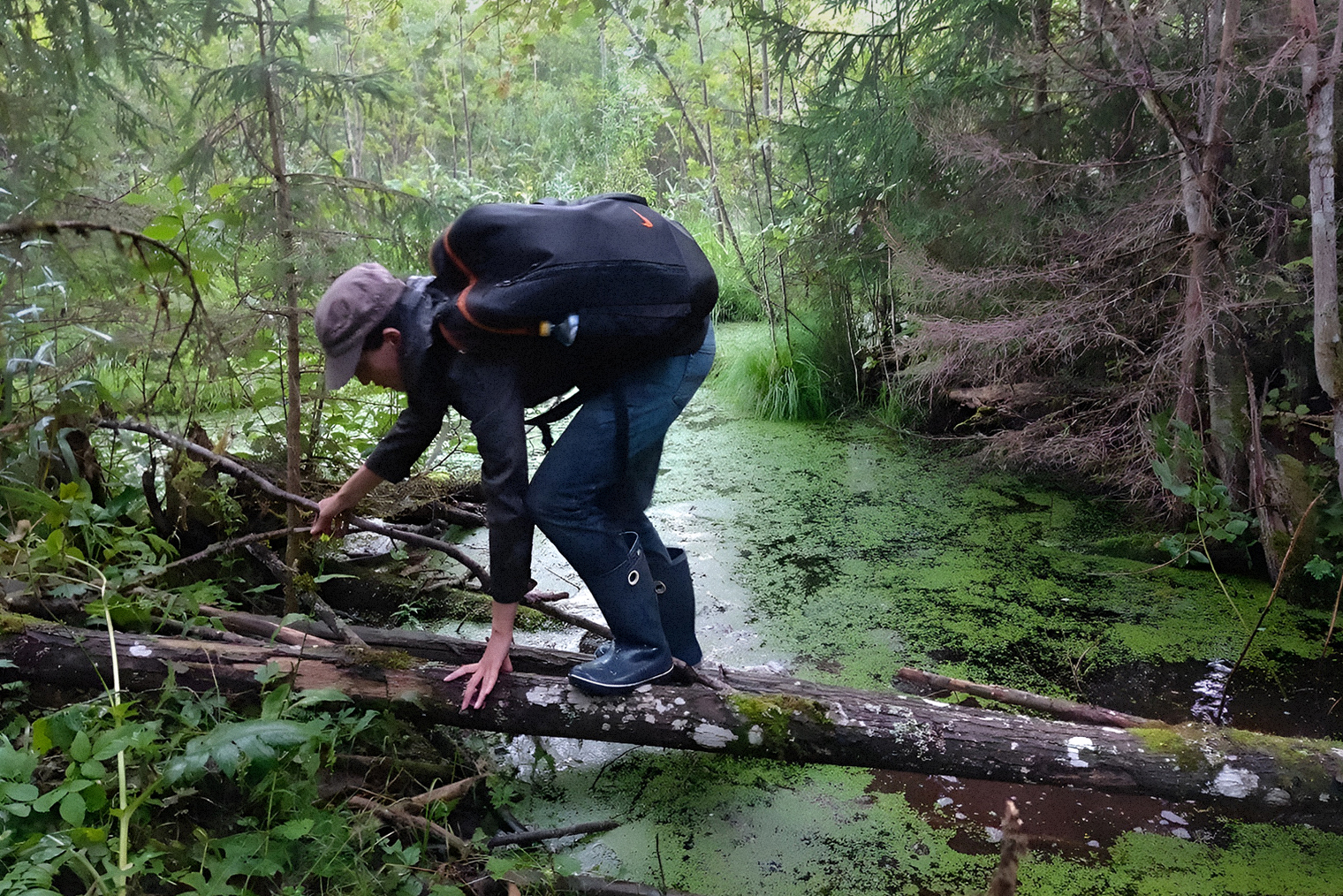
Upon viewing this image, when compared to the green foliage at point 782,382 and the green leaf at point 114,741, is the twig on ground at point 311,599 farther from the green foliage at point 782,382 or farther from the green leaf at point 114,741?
the green foliage at point 782,382

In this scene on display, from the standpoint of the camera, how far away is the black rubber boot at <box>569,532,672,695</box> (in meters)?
1.95

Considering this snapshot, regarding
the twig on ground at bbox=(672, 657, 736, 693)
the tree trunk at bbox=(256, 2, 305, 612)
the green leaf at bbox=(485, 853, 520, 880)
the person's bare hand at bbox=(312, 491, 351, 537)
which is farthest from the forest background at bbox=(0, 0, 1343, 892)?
the twig on ground at bbox=(672, 657, 736, 693)

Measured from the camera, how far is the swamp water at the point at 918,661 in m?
1.83

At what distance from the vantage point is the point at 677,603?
220cm

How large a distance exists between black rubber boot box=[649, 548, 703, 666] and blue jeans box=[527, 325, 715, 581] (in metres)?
0.21

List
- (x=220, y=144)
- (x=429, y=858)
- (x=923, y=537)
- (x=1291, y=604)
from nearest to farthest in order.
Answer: (x=429, y=858)
(x=220, y=144)
(x=1291, y=604)
(x=923, y=537)

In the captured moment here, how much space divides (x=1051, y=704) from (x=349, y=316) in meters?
1.84

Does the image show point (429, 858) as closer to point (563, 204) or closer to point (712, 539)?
point (563, 204)

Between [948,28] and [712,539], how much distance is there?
8.49ft

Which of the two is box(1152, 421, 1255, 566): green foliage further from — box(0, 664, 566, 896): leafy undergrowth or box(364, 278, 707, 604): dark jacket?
box(0, 664, 566, 896): leafy undergrowth

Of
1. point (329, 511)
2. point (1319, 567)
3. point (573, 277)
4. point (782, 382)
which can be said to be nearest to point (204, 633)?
point (329, 511)

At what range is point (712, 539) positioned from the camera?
11.7 feet

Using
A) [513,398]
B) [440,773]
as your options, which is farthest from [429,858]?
[513,398]

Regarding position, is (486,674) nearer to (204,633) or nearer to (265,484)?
(204,633)
